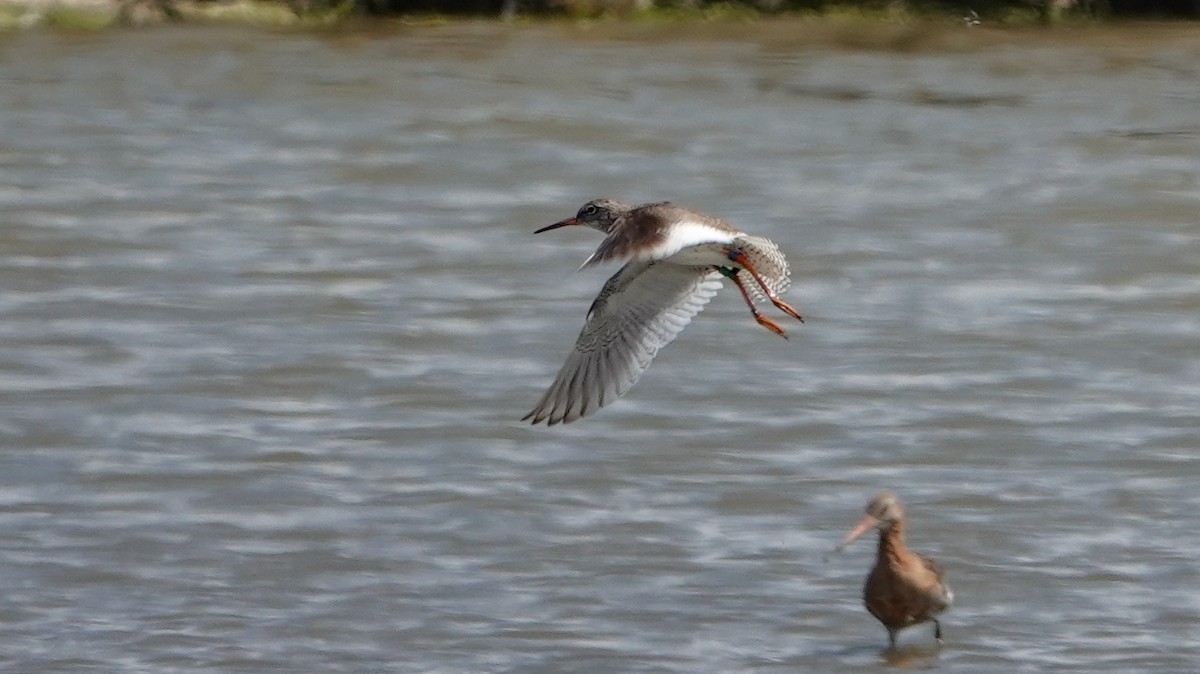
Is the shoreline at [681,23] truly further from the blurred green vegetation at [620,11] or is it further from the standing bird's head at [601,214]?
the standing bird's head at [601,214]

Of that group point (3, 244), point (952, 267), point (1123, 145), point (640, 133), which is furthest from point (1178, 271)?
point (3, 244)

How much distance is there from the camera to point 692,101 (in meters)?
15.4

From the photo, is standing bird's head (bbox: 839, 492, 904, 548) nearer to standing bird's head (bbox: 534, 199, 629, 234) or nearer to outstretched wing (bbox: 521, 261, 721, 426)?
outstretched wing (bbox: 521, 261, 721, 426)

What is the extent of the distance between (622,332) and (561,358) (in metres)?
3.63

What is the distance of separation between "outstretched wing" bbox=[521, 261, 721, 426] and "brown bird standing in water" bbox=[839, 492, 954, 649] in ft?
2.89

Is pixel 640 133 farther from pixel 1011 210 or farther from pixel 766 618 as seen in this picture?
pixel 766 618

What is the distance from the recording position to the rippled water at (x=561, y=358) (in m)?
7.51

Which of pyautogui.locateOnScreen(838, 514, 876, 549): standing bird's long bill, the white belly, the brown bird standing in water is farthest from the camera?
pyautogui.locateOnScreen(838, 514, 876, 549): standing bird's long bill

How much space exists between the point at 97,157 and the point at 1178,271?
21.6 ft

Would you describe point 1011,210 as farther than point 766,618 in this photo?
Yes

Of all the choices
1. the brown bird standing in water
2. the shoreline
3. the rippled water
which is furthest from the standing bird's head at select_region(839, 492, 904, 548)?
the shoreline

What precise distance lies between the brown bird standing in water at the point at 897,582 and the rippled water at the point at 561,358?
0.45 ft

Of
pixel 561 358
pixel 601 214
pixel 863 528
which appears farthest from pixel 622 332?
A: pixel 561 358

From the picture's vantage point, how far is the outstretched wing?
22.3 feet
